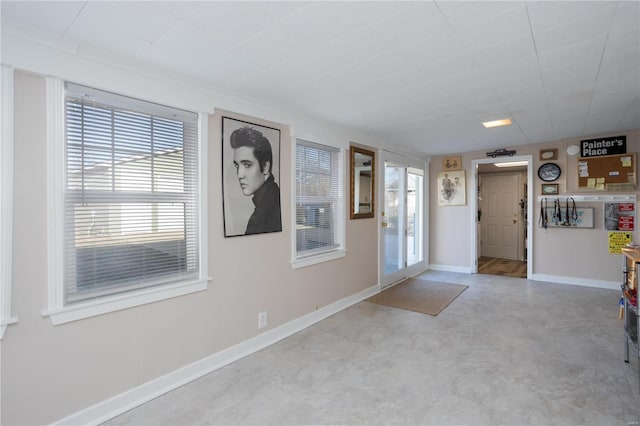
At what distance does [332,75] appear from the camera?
92.7 inches

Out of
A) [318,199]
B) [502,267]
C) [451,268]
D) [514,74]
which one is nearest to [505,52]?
[514,74]

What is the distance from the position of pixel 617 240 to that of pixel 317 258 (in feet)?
14.4

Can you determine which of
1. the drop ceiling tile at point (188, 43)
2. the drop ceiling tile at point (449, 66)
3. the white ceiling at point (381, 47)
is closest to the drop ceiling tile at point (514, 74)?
the white ceiling at point (381, 47)

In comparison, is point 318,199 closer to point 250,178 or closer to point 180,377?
point 250,178

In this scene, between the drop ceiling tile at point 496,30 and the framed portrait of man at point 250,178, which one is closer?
the drop ceiling tile at point 496,30

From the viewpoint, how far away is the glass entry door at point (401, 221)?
495cm

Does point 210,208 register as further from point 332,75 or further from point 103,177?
point 332,75

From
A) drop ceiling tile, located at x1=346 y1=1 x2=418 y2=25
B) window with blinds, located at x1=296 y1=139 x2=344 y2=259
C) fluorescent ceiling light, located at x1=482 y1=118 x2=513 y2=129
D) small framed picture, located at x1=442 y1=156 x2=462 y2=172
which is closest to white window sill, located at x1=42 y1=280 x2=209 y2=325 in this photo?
window with blinds, located at x1=296 y1=139 x2=344 y2=259

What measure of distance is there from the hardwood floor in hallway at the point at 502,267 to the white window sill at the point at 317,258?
3.48 metres

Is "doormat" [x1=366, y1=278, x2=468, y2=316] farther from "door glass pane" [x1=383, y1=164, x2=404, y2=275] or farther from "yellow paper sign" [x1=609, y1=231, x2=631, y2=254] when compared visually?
"yellow paper sign" [x1=609, y1=231, x2=631, y2=254]

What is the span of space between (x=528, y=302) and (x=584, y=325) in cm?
80

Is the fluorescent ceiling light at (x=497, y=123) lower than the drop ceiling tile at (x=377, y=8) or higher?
higher

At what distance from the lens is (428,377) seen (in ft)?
7.92

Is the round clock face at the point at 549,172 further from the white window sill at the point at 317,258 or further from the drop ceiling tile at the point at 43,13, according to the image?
the drop ceiling tile at the point at 43,13
